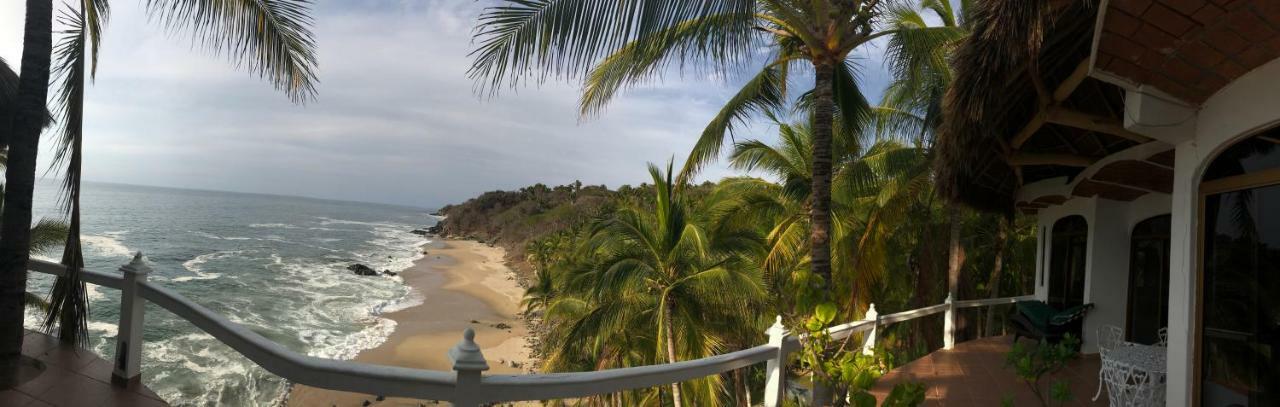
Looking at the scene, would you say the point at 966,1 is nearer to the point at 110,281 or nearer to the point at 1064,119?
the point at 1064,119

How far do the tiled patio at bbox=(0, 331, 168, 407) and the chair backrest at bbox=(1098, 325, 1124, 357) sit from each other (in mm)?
7182

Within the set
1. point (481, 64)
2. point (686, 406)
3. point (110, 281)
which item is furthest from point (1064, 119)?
point (686, 406)

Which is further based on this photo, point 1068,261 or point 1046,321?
point 1068,261

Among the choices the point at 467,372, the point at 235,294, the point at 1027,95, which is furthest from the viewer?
the point at 235,294

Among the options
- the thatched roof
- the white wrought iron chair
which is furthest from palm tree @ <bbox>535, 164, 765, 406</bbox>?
the white wrought iron chair

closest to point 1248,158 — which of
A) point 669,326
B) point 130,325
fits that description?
point 130,325

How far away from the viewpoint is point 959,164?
5.78 metres

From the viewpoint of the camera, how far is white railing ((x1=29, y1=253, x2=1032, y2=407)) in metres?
2.10

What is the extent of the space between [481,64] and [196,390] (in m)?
18.2

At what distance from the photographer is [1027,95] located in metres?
4.81

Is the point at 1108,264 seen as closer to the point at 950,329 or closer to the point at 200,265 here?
the point at 950,329

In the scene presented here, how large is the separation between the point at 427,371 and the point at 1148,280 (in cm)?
830

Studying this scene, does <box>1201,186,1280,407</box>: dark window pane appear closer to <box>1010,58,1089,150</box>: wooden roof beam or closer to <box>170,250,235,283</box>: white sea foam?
<box>1010,58,1089,150</box>: wooden roof beam

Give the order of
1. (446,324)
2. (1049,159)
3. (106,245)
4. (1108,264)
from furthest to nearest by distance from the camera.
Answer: (106,245) < (446,324) < (1108,264) < (1049,159)
